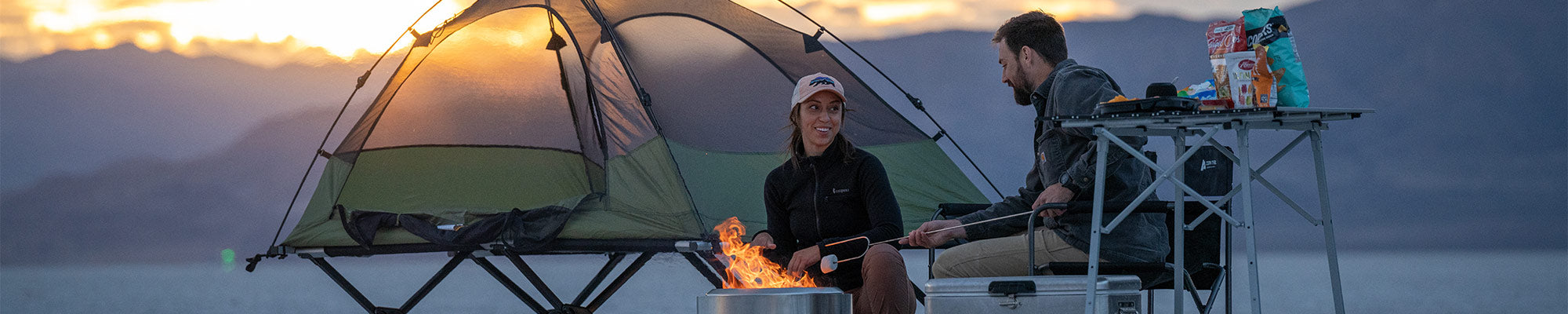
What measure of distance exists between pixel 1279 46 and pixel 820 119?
107 cm

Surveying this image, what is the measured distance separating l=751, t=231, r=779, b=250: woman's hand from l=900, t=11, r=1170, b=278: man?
332 mm

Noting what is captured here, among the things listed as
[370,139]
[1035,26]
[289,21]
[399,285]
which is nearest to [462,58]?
[370,139]

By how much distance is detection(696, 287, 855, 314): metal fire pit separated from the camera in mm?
2256

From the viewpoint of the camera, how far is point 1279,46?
2.24 meters

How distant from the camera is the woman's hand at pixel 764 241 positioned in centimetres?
294

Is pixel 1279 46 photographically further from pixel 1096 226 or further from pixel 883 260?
pixel 883 260

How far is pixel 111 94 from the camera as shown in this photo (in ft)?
31.3

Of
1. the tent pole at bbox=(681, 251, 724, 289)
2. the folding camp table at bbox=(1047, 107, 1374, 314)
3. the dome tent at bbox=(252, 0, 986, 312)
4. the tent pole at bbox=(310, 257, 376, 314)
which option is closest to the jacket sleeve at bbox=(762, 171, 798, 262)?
the folding camp table at bbox=(1047, 107, 1374, 314)

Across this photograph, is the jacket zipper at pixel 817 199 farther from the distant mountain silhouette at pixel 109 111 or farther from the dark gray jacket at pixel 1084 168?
the distant mountain silhouette at pixel 109 111

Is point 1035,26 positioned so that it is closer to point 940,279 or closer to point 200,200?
point 940,279

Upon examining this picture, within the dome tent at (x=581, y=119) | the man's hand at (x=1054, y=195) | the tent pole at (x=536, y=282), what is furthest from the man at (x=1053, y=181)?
the tent pole at (x=536, y=282)

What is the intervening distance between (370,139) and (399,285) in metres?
3.74

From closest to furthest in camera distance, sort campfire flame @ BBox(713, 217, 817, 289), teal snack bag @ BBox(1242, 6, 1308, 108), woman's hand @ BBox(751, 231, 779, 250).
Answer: teal snack bag @ BBox(1242, 6, 1308, 108), campfire flame @ BBox(713, 217, 817, 289), woman's hand @ BBox(751, 231, 779, 250)

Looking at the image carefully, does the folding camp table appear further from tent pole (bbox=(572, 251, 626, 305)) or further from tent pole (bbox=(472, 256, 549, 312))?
tent pole (bbox=(472, 256, 549, 312))
